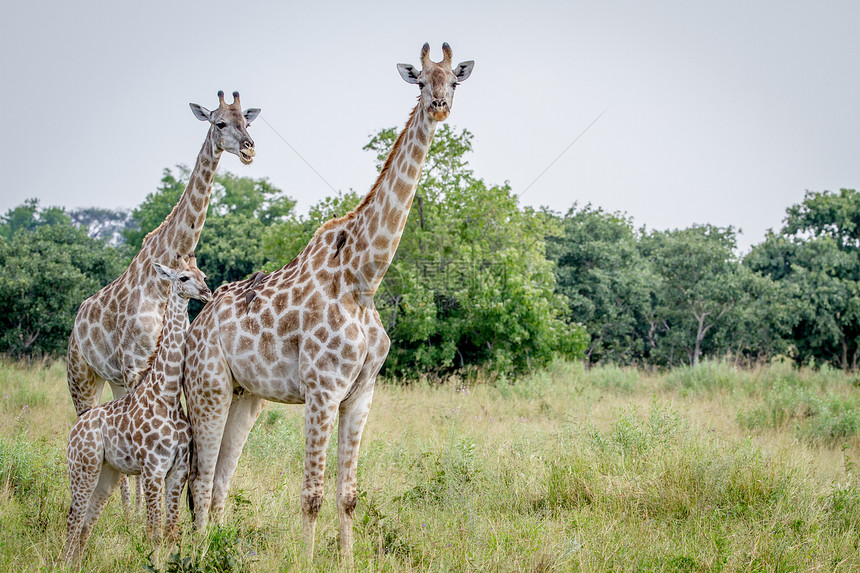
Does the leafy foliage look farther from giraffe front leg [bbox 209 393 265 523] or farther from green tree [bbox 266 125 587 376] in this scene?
giraffe front leg [bbox 209 393 265 523]

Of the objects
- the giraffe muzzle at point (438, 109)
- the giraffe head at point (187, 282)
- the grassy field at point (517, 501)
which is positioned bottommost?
the grassy field at point (517, 501)

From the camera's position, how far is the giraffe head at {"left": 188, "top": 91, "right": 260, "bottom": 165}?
526 centimetres

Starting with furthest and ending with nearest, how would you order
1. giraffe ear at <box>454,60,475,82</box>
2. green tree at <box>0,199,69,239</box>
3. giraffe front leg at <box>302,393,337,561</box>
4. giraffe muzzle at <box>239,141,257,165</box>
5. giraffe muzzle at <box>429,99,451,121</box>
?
green tree at <box>0,199,69,239</box>, giraffe muzzle at <box>239,141,257,165</box>, giraffe ear at <box>454,60,475,82</box>, giraffe front leg at <box>302,393,337,561</box>, giraffe muzzle at <box>429,99,451,121</box>

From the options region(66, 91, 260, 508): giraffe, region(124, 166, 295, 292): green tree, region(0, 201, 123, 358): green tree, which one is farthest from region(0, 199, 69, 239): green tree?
region(66, 91, 260, 508): giraffe

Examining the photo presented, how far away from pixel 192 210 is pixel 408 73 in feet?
7.71

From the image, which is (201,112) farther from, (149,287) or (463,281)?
(463,281)

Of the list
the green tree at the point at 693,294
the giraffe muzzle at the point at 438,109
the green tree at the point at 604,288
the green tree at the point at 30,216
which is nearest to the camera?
the giraffe muzzle at the point at 438,109

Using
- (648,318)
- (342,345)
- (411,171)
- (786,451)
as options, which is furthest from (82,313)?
(648,318)

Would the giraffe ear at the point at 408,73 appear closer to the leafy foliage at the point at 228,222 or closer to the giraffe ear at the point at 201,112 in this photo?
the giraffe ear at the point at 201,112

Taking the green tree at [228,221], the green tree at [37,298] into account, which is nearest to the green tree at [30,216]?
the green tree at [228,221]

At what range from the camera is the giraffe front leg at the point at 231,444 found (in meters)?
5.08

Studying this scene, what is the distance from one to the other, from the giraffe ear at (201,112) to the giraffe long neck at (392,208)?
1.89m

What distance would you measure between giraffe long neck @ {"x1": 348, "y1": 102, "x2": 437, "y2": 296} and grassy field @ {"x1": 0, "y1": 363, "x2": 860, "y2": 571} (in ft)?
6.17

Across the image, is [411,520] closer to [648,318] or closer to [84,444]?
[84,444]
